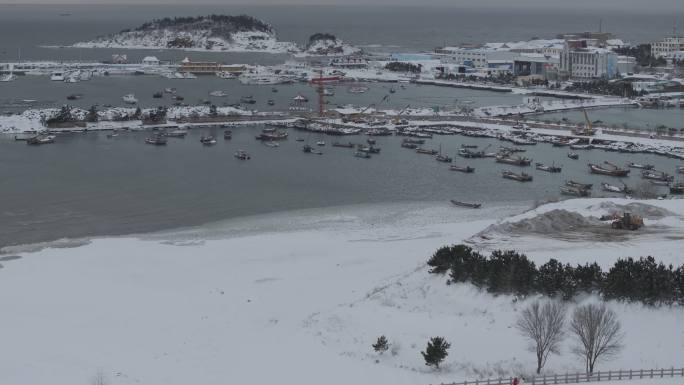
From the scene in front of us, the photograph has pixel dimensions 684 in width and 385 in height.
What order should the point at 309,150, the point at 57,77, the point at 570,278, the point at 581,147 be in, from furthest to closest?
1. the point at 57,77
2. the point at 581,147
3. the point at 309,150
4. the point at 570,278

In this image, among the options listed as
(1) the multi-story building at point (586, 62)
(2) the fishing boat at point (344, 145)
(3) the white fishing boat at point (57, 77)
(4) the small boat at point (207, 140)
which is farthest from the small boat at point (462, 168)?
(3) the white fishing boat at point (57, 77)

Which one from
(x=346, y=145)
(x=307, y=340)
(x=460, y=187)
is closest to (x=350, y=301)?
(x=307, y=340)

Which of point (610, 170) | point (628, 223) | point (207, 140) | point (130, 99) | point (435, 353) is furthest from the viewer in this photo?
point (130, 99)

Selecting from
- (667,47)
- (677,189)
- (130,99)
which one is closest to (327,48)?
(667,47)

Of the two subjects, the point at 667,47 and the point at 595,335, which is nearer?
the point at 595,335

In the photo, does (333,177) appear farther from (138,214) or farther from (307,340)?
(307,340)

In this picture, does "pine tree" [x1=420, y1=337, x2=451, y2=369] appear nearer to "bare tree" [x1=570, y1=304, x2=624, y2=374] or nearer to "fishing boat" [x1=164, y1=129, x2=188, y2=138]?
"bare tree" [x1=570, y1=304, x2=624, y2=374]

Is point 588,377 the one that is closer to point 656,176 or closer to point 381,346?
point 381,346
